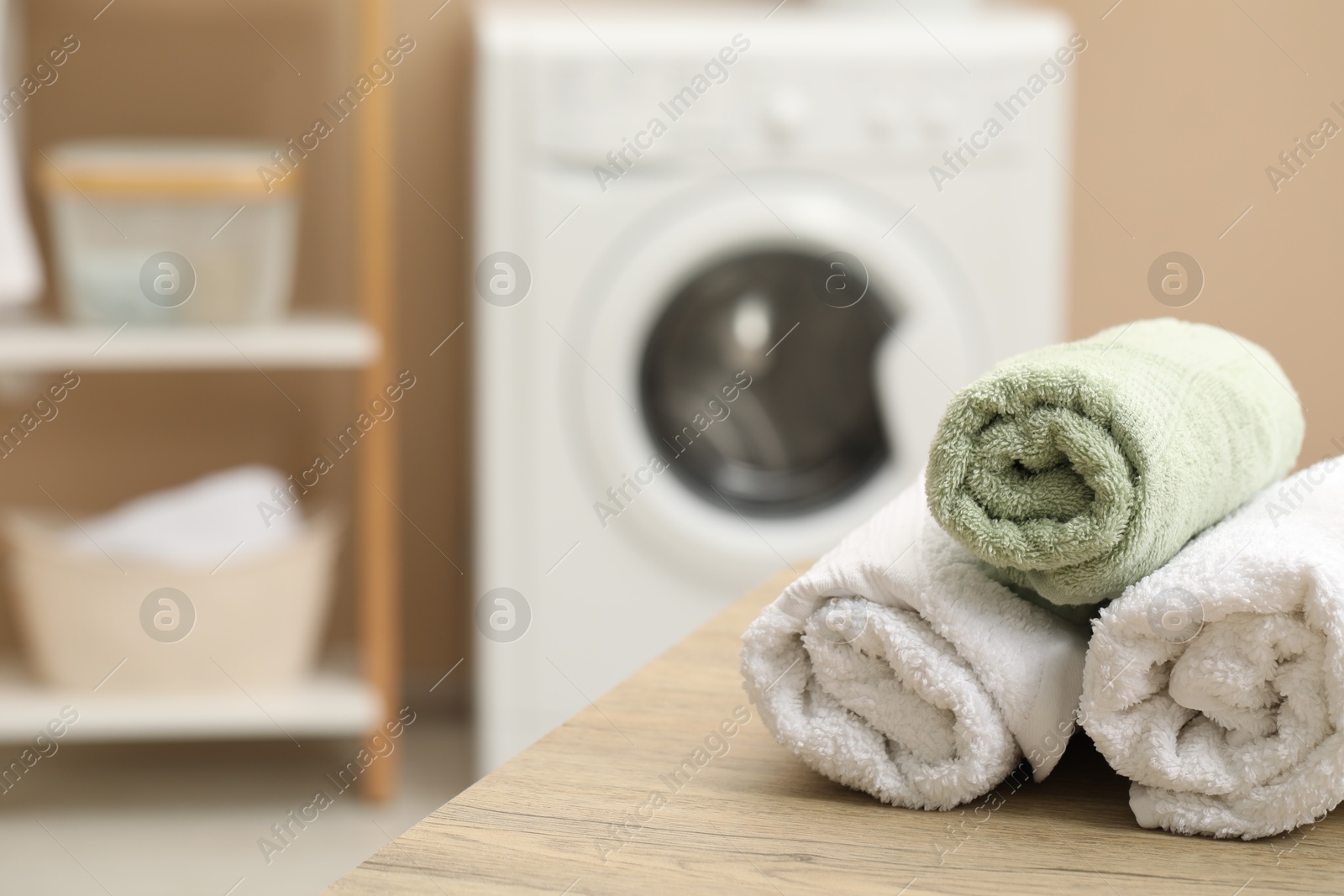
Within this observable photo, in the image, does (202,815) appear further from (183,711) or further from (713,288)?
(713,288)

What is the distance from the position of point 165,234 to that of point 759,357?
A: 2.28 ft

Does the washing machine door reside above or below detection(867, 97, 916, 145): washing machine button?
below

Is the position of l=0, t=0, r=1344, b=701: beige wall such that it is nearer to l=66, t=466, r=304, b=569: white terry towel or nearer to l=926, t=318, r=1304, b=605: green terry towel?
l=66, t=466, r=304, b=569: white terry towel

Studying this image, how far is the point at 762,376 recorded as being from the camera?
1530 millimetres

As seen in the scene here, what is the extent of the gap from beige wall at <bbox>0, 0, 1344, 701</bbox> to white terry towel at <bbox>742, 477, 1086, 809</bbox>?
4.99 feet

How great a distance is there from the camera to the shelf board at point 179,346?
150cm

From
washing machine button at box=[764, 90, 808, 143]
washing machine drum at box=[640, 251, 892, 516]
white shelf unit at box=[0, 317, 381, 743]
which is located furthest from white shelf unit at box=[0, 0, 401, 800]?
washing machine button at box=[764, 90, 808, 143]

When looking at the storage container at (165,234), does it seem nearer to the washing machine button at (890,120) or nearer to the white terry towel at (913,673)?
the washing machine button at (890,120)

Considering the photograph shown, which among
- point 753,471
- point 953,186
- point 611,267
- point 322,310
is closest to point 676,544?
point 753,471

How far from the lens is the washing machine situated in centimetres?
146

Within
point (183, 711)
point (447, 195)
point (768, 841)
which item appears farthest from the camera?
point (447, 195)

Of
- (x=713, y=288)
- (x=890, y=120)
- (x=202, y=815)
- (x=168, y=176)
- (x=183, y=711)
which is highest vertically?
(x=168, y=176)

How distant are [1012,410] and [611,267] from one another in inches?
42.9

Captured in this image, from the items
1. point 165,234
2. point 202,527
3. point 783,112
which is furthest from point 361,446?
point 783,112
